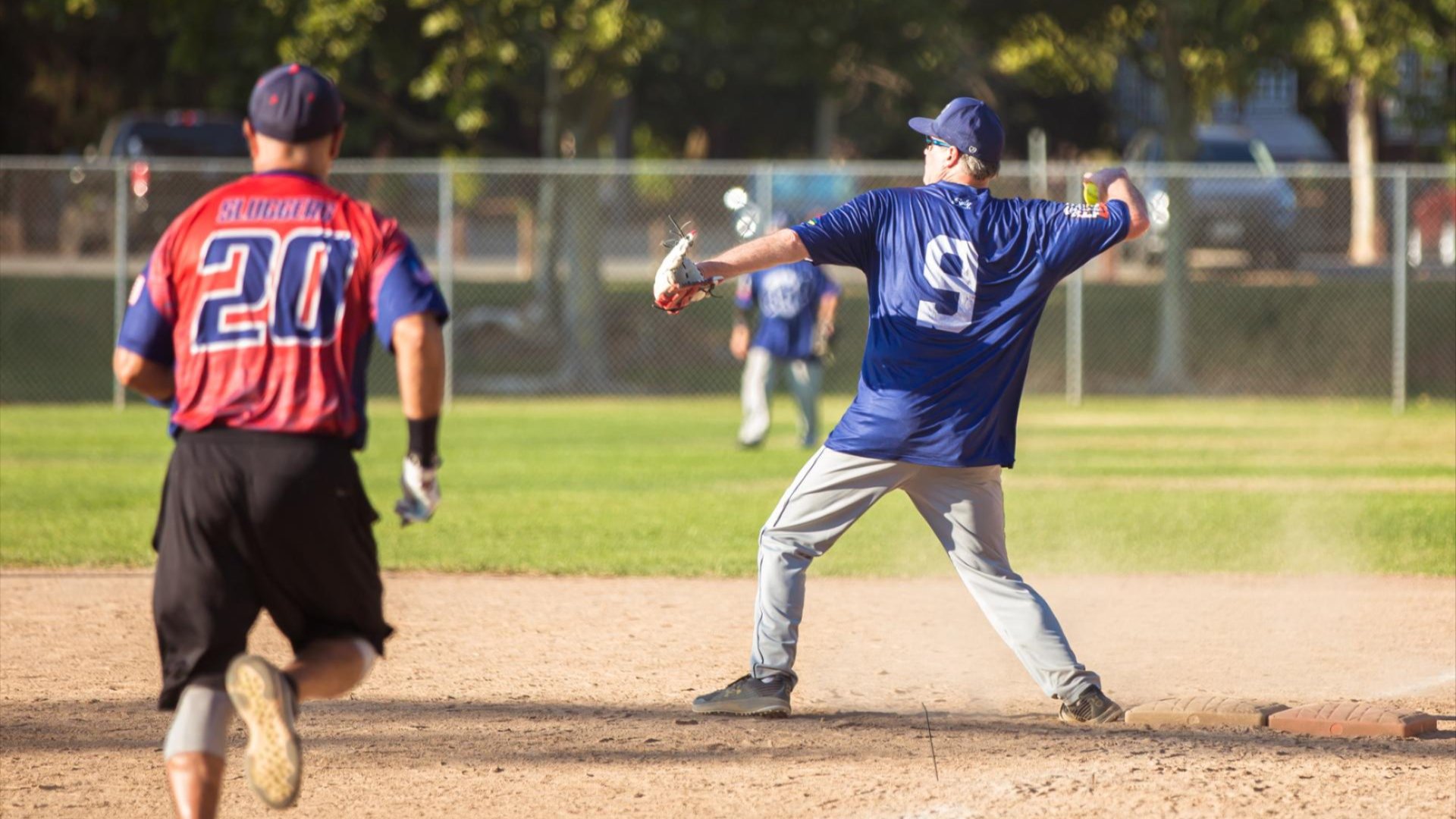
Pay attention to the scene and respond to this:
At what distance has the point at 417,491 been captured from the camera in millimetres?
3990

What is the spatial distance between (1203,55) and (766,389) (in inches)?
343

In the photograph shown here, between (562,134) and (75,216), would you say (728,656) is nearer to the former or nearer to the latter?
(562,134)

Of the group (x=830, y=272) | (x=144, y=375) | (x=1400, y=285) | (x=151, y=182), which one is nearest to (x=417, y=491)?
(x=144, y=375)

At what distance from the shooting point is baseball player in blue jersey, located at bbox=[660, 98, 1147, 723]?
5.45 metres

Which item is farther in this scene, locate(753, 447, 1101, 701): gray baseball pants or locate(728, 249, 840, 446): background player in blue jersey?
locate(728, 249, 840, 446): background player in blue jersey

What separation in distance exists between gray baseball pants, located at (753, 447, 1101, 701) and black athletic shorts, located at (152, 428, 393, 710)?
193 centimetres

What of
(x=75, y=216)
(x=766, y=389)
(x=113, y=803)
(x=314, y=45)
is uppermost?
(x=314, y=45)

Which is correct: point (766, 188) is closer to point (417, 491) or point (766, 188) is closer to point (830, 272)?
point (830, 272)

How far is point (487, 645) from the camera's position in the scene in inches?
279

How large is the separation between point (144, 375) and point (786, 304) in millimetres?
10294

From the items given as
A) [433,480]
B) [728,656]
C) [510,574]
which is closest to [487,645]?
[728,656]

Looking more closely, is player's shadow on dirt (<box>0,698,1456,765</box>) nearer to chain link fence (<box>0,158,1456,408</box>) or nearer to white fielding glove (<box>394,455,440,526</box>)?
white fielding glove (<box>394,455,440,526</box>)

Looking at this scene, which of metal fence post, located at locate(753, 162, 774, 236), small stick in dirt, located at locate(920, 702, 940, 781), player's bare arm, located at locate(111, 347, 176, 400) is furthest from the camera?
metal fence post, located at locate(753, 162, 774, 236)

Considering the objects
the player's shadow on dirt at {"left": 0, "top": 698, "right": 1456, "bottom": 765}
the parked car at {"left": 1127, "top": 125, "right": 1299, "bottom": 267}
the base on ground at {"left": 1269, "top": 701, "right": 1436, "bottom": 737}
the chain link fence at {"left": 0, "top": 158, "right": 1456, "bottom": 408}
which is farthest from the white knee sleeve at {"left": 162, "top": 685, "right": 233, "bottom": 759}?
the parked car at {"left": 1127, "top": 125, "right": 1299, "bottom": 267}
